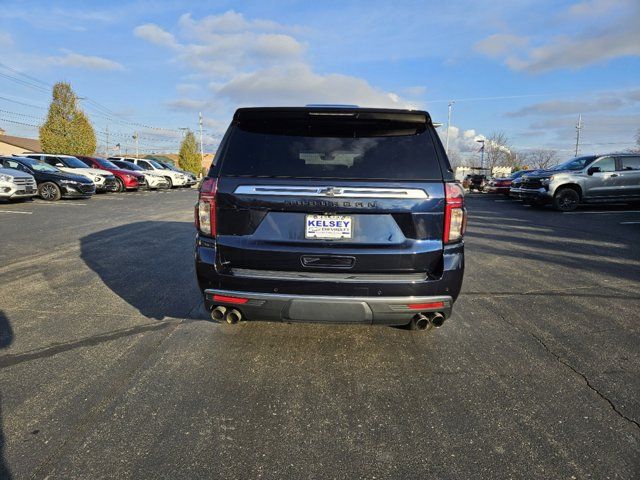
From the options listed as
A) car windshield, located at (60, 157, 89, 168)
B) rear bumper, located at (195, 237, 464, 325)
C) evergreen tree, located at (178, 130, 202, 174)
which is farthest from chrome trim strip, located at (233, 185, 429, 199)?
evergreen tree, located at (178, 130, 202, 174)

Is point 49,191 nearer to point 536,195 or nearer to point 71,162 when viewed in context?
point 71,162

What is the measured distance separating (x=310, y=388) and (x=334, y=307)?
0.60 metres

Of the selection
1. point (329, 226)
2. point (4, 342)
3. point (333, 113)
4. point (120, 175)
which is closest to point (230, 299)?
point (329, 226)

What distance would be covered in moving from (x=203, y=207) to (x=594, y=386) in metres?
3.11

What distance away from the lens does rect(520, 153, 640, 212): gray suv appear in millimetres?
13969

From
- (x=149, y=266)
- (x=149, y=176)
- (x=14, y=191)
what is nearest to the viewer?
(x=149, y=266)

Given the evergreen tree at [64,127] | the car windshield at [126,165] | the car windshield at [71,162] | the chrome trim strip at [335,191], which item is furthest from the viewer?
the evergreen tree at [64,127]

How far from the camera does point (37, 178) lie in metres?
15.2

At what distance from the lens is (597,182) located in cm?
1406

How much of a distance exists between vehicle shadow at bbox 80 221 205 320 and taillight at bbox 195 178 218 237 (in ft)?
4.77

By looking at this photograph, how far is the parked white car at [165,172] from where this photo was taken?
90.8 feet

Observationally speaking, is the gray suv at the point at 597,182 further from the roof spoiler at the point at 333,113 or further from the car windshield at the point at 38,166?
the car windshield at the point at 38,166

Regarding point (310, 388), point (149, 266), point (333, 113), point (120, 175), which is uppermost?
point (120, 175)

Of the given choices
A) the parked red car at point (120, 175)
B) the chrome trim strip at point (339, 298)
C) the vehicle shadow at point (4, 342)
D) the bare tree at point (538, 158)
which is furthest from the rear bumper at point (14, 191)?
the bare tree at point (538, 158)
